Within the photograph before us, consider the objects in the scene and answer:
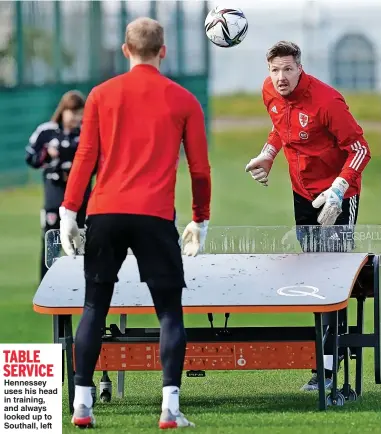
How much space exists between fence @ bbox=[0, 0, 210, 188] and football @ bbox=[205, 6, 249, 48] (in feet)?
62.8

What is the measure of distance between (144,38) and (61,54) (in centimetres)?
2368

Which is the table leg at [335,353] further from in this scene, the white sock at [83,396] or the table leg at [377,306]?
the white sock at [83,396]

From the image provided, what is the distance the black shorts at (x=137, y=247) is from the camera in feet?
21.4

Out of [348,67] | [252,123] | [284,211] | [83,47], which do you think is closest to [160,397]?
[284,211]

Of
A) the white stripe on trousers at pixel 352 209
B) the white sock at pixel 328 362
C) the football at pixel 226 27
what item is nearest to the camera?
the white sock at pixel 328 362

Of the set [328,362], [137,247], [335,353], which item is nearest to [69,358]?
[137,247]

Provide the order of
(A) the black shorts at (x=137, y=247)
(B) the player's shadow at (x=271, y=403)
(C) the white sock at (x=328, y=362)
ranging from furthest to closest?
(C) the white sock at (x=328, y=362), (B) the player's shadow at (x=271, y=403), (A) the black shorts at (x=137, y=247)

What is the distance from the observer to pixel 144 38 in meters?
6.61

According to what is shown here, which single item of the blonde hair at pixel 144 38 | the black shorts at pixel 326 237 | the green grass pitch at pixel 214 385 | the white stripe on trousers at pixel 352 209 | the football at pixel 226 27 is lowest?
the green grass pitch at pixel 214 385

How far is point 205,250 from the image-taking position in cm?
810

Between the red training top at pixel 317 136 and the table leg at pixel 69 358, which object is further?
the red training top at pixel 317 136

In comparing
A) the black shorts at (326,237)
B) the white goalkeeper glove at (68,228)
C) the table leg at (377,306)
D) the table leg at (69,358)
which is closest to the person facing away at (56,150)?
the black shorts at (326,237)

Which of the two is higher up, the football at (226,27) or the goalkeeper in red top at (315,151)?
the football at (226,27)

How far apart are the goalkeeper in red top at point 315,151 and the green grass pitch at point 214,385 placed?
423 millimetres
